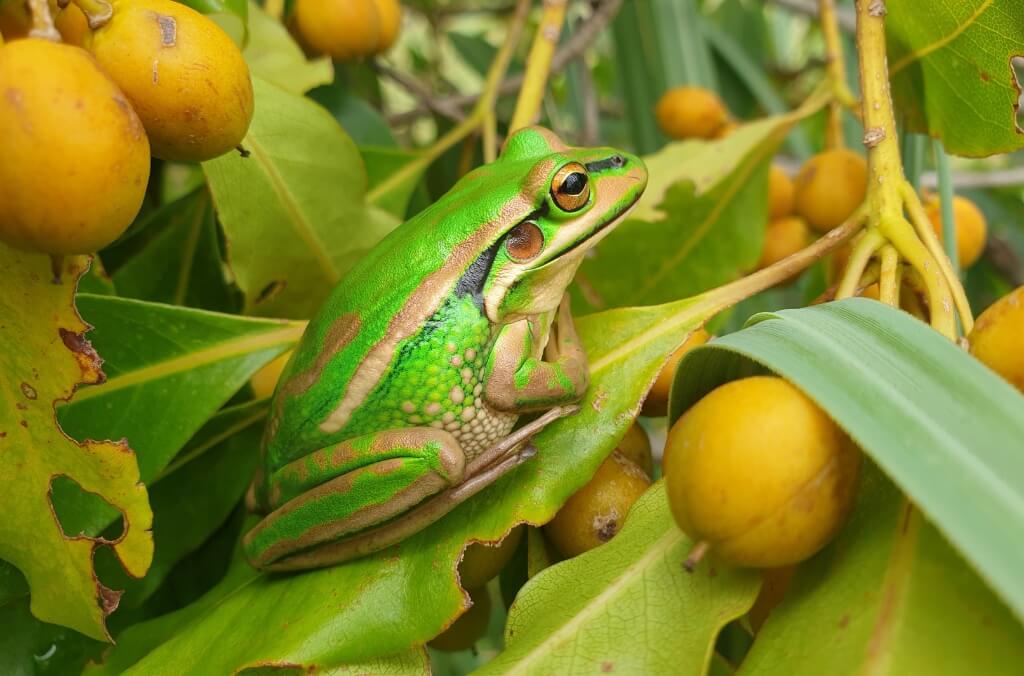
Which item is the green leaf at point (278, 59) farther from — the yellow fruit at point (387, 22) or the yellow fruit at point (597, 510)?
the yellow fruit at point (597, 510)

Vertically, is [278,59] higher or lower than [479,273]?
higher

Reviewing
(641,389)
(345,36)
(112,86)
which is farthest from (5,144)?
(345,36)

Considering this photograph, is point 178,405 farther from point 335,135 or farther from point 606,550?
point 606,550

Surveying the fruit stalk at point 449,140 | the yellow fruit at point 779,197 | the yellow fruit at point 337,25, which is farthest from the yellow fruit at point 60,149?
the yellow fruit at point 779,197

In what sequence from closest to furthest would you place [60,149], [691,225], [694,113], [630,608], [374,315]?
[60,149]
[630,608]
[374,315]
[691,225]
[694,113]

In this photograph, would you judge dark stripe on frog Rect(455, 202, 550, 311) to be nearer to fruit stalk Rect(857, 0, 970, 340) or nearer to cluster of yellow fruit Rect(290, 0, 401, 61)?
fruit stalk Rect(857, 0, 970, 340)

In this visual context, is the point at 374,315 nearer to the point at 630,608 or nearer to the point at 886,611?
the point at 630,608

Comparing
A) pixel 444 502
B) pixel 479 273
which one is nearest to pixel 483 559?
pixel 444 502
